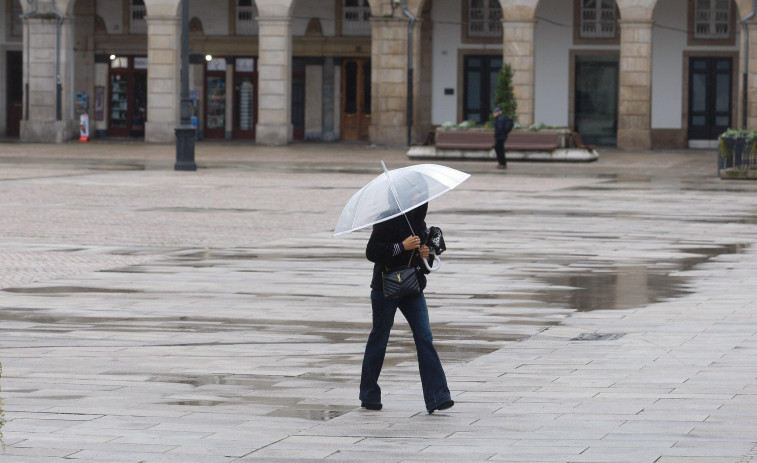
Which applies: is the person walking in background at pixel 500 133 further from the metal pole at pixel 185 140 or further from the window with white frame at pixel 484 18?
the window with white frame at pixel 484 18

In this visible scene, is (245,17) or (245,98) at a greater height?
(245,17)

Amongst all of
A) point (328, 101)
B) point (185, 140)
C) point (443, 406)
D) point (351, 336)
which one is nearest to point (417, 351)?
point (443, 406)

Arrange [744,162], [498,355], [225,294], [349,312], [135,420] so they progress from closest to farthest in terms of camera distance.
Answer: [135,420]
[498,355]
[349,312]
[225,294]
[744,162]

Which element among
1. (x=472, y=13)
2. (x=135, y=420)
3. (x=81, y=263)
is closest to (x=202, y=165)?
(x=472, y=13)

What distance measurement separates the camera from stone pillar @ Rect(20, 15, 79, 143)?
168 feet

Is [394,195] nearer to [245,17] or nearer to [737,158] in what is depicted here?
[737,158]

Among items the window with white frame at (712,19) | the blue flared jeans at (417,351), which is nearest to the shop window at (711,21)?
the window with white frame at (712,19)

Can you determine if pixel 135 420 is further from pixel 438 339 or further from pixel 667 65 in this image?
pixel 667 65

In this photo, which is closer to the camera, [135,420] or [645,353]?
[135,420]

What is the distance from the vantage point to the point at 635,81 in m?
46.9

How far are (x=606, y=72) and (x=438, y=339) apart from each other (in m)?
40.5

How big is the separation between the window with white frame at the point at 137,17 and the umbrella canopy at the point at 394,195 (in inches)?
1857

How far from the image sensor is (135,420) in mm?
8000

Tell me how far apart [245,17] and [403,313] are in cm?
4632
